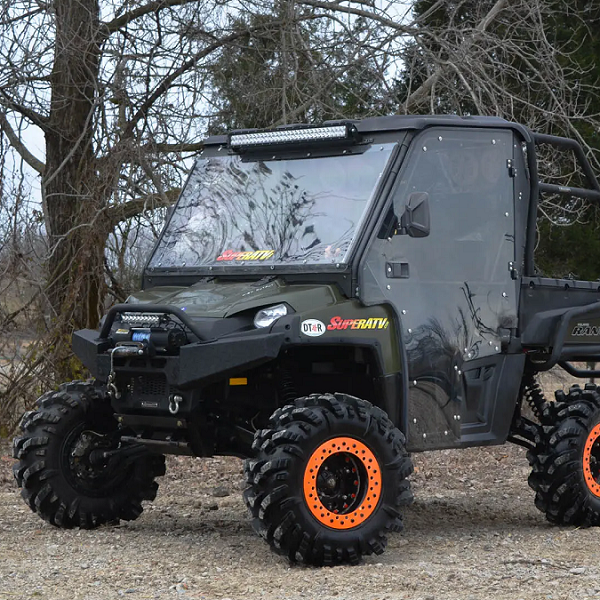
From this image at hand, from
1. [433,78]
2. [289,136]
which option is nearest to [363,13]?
[433,78]

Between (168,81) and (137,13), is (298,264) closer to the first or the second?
(168,81)

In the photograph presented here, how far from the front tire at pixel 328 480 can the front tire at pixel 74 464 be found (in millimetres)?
1599

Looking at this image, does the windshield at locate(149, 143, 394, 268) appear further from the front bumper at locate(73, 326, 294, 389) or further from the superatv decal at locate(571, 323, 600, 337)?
the superatv decal at locate(571, 323, 600, 337)

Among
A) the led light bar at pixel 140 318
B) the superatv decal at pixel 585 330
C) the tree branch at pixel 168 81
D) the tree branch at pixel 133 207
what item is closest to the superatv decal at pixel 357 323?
the led light bar at pixel 140 318

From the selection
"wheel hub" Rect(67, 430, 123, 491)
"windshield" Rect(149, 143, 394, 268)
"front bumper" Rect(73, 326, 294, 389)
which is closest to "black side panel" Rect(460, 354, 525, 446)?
"windshield" Rect(149, 143, 394, 268)

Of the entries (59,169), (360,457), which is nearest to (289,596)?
(360,457)

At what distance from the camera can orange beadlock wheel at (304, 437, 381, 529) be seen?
653 cm

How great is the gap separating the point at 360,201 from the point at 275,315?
3.03ft

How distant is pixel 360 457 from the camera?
6.66m

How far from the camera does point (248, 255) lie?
752 cm

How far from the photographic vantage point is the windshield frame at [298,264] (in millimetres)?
7059

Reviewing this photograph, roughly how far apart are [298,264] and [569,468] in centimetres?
221

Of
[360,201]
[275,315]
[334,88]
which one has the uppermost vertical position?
[334,88]

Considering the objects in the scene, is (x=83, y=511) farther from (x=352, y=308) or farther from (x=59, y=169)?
(x=59, y=169)
